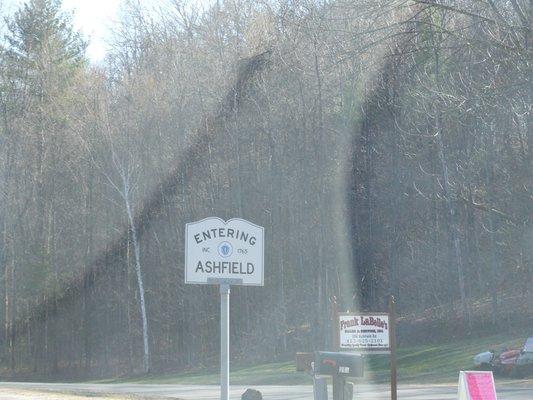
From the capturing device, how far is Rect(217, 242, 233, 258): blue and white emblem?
9.77 meters

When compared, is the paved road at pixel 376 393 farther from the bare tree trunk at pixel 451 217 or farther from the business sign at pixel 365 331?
the bare tree trunk at pixel 451 217

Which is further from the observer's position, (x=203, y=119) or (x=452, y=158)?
(x=203, y=119)

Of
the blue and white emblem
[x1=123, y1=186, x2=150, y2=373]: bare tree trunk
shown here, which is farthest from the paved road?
[x1=123, y1=186, x2=150, y2=373]: bare tree trunk

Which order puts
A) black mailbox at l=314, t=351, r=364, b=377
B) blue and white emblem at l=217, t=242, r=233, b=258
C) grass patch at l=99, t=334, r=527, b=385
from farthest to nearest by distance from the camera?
1. grass patch at l=99, t=334, r=527, b=385
2. black mailbox at l=314, t=351, r=364, b=377
3. blue and white emblem at l=217, t=242, r=233, b=258

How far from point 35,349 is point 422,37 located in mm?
37760

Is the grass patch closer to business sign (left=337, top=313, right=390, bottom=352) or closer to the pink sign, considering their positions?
business sign (left=337, top=313, right=390, bottom=352)

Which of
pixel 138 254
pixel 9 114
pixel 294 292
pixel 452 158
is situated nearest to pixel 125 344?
pixel 138 254

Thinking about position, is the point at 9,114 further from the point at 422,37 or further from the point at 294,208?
the point at 422,37

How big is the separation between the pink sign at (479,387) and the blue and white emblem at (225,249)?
276cm

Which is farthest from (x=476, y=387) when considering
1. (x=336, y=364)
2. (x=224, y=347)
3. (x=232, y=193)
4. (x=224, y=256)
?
(x=232, y=193)

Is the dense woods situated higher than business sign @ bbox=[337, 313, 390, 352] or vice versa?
the dense woods

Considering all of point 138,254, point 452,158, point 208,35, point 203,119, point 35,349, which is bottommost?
point 35,349

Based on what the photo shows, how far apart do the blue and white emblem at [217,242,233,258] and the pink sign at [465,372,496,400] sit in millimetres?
2760

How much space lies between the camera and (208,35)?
4278 cm
